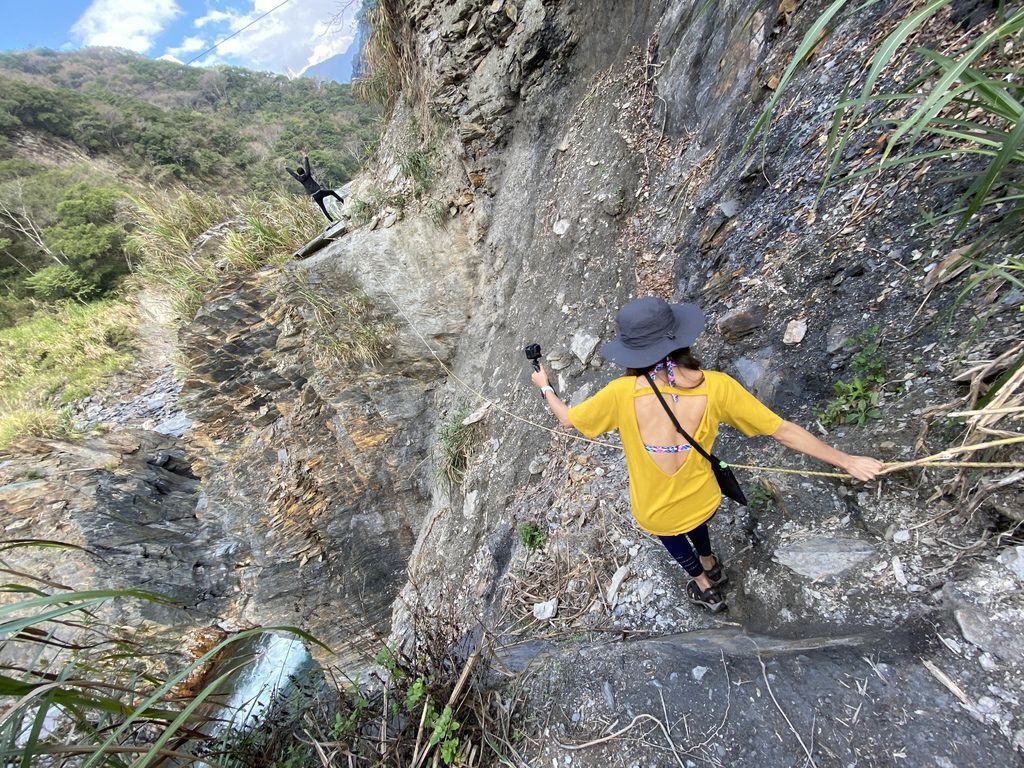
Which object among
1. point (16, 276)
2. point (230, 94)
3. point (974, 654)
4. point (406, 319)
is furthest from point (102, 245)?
point (230, 94)

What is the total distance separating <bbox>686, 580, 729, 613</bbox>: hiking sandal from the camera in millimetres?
2195

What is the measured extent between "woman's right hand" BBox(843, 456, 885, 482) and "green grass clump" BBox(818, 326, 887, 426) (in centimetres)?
46

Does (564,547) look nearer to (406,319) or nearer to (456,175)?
(406,319)

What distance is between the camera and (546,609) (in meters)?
2.77

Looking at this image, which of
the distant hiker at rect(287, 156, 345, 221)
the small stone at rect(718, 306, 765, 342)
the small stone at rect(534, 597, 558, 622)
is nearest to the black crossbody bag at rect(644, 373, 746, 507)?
the small stone at rect(718, 306, 765, 342)

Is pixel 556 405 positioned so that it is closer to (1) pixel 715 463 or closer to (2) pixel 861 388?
(1) pixel 715 463

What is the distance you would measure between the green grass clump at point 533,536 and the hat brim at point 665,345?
6.36ft

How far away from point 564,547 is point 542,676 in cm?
133

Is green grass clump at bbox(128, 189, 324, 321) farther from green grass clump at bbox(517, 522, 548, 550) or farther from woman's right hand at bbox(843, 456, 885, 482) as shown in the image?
woman's right hand at bbox(843, 456, 885, 482)

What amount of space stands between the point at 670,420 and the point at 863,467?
0.69 metres

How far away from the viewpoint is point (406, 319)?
629cm

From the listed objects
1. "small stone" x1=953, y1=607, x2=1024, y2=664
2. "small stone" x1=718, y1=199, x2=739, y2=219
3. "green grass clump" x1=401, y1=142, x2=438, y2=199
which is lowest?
"small stone" x1=953, y1=607, x2=1024, y2=664

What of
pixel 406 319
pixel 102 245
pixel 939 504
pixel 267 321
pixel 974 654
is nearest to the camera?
pixel 974 654

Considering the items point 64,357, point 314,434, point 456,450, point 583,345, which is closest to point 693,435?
point 583,345
